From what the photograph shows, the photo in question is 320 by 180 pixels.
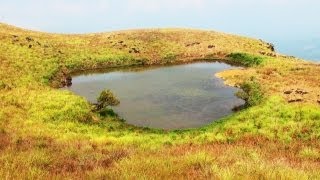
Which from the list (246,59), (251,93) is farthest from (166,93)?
(246,59)

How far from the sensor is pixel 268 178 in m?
9.27

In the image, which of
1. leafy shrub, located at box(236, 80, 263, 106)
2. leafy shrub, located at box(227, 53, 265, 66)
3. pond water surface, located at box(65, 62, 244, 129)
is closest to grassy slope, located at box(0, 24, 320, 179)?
leafy shrub, located at box(227, 53, 265, 66)

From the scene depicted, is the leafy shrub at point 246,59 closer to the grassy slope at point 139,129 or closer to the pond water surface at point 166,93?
the grassy slope at point 139,129

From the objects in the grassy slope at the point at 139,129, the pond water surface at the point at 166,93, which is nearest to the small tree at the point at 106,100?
the pond water surface at the point at 166,93

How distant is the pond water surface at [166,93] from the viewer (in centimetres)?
3297

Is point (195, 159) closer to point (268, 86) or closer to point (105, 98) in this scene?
point (105, 98)

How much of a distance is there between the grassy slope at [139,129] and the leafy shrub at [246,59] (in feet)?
0.70

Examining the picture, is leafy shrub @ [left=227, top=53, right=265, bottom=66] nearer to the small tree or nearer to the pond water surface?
the pond water surface

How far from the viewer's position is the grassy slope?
11.3 meters

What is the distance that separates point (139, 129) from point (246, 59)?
33.4 metres

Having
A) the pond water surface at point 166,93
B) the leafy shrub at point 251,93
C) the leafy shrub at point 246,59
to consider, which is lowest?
the pond water surface at point 166,93

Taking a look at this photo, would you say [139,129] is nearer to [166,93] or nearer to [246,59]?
[166,93]

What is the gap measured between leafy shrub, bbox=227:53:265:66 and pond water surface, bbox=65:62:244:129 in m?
2.87

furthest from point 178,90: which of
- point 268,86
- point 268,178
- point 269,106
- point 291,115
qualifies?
point 268,178
